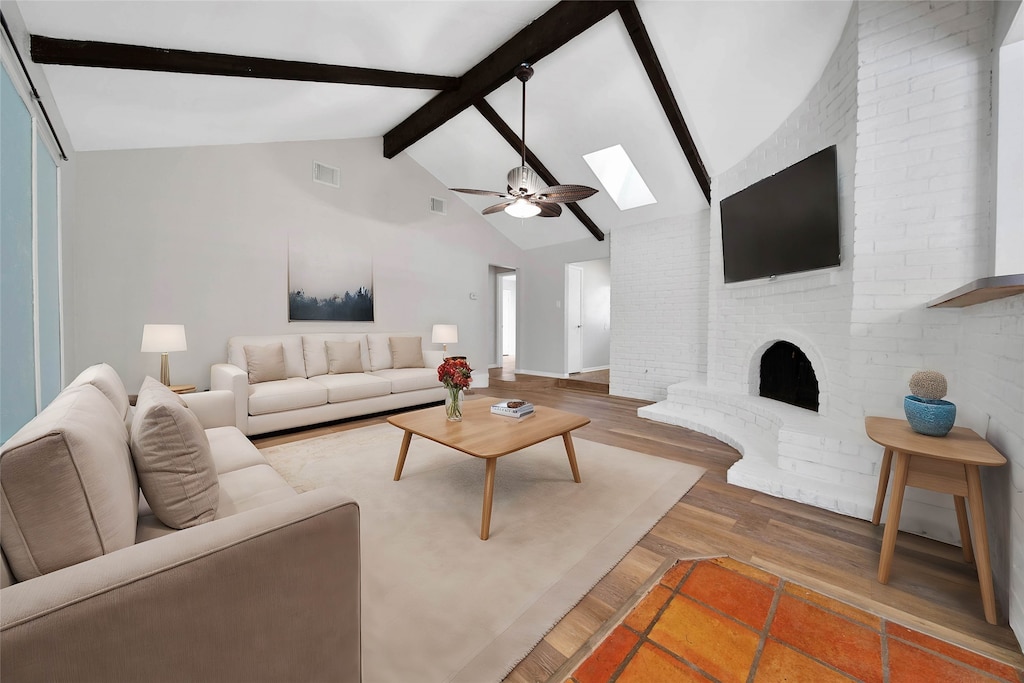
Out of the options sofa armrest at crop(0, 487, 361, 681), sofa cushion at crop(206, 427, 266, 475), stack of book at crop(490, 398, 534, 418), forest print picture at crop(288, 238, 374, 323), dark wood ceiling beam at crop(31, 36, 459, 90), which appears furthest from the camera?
forest print picture at crop(288, 238, 374, 323)

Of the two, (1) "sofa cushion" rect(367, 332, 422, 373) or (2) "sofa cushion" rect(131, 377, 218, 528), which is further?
(1) "sofa cushion" rect(367, 332, 422, 373)

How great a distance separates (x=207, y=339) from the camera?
13.1ft

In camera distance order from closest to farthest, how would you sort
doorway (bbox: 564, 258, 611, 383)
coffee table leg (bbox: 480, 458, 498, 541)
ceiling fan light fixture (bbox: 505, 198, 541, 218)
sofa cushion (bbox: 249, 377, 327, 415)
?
coffee table leg (bbox: 480, 458, 498, 541)
sofa cushion (bbox: 249, 377, 327, 415)
ceiling fan light fixture (bbox: 505, 198, 541, 218)
doorway (bbox: 564, 258, 611, 383)

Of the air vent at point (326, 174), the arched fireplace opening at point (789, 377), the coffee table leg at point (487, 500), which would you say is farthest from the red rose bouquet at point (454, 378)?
the air vent at point (326, 174)

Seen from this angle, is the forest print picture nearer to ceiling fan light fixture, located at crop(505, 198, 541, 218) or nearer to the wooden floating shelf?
ceiling fan light fixture, located at crop(505, 198, 541, 218)

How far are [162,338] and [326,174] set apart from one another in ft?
8.38

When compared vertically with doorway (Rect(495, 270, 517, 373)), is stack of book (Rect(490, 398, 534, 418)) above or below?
below

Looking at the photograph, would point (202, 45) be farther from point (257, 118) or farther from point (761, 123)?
point (761, 123)

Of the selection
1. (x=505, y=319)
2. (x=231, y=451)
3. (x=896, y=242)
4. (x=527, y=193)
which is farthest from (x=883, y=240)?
(x=505, y=319)

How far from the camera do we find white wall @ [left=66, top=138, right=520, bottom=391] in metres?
3.43

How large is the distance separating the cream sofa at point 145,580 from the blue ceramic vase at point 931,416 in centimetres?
218

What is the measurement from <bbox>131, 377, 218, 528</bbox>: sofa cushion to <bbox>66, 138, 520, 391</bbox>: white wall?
3.31 metres

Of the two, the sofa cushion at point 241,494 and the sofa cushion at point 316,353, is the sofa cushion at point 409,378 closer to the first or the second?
the sofa cushion at point 316,353

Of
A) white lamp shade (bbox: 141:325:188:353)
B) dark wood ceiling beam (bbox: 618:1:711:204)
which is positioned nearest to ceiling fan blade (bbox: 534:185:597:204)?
dark wood ceiling beam (bbox: 618:1:711:204)
